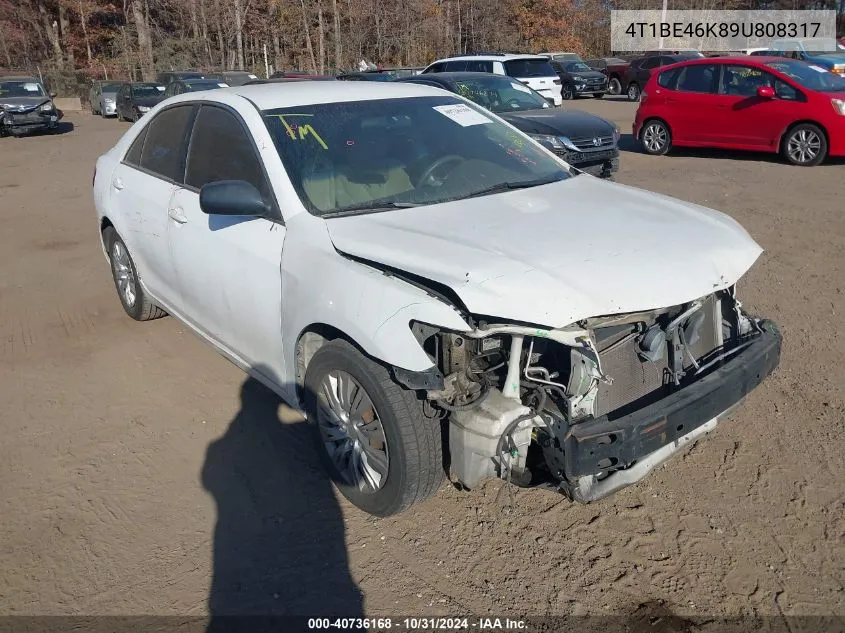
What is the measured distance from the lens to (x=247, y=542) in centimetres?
318

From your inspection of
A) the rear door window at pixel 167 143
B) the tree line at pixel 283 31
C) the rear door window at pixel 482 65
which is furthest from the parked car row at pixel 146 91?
the rear door window at pixel 167 143

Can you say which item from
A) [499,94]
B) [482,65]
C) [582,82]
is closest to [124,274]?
[499,94]

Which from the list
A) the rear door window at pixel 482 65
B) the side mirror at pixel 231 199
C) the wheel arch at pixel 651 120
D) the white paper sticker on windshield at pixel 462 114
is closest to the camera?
the side mirror at pixel 231 199

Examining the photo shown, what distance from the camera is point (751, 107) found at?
453 inches

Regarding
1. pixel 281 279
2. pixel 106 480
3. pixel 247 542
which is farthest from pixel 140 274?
pixel 247 542

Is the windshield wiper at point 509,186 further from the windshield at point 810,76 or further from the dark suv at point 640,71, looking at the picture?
the dark suv at point 640,71

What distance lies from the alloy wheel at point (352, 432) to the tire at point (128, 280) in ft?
8.29

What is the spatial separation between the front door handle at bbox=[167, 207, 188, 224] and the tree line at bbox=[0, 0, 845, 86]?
1554 inches

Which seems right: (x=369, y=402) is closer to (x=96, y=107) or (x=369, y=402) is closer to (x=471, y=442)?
(x=471, y=442)

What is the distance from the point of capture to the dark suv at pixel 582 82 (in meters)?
27.3

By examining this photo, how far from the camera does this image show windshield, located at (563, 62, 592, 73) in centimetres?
2775

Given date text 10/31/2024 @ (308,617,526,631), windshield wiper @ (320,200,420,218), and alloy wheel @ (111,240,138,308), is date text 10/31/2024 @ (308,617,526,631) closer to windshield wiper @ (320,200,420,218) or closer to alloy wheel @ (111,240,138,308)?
windshield wiper @ (320,200,420,218)

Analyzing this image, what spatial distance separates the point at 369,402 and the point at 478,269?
2.48ft

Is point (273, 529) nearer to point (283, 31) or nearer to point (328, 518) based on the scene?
point (328, 518)
